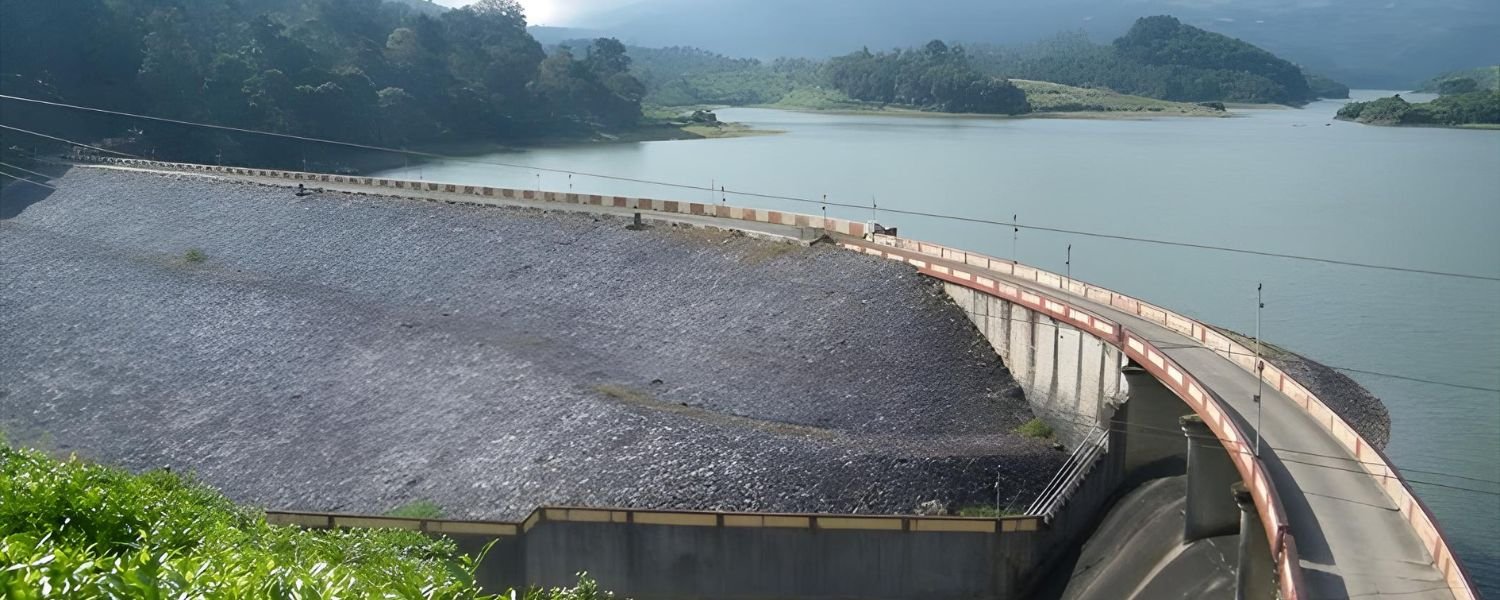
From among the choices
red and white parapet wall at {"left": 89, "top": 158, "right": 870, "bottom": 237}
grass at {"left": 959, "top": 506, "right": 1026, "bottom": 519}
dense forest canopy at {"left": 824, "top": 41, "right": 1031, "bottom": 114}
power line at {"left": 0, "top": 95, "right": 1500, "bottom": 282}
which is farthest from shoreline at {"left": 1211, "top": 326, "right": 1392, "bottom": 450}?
dense forest canopy at {"left": 824, "top": 41, "right": 1031, "bottom": 114}

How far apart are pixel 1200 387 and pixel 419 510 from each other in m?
10.5

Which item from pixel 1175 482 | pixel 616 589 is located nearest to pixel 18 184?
pixel 616 589

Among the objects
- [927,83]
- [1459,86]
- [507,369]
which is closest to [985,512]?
[507,369]

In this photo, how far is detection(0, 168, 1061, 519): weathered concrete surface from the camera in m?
18.6

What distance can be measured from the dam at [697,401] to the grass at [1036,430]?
0.23m

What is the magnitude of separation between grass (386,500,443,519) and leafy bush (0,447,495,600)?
16.8 ft

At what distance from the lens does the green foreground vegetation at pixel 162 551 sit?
19.2ft

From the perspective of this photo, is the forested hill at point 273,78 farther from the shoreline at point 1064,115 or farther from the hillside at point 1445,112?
the hillside at point 1445,112

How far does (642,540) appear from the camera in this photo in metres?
16.6

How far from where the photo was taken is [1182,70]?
124 meters

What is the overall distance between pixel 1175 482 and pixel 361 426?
42.6ft

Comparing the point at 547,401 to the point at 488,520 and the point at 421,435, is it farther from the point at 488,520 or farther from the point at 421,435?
the point at 488,520

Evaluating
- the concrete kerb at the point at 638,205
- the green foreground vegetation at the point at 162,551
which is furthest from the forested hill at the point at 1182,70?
the green foreground vegetation at the point at 162,551

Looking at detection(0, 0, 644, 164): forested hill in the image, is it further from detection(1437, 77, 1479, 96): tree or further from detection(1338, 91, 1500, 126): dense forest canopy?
detection(1437, 77, 1479, 96): tree
